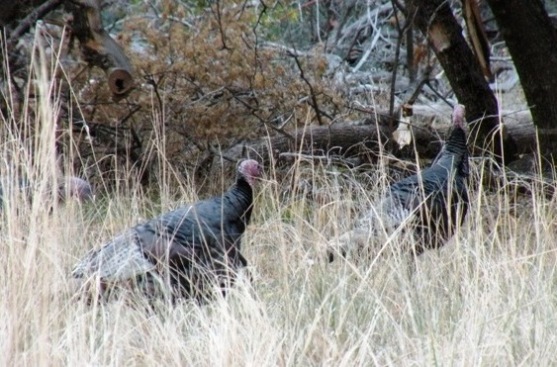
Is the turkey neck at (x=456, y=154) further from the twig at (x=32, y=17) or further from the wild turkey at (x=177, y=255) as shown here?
the twig at (x=32, y=17)

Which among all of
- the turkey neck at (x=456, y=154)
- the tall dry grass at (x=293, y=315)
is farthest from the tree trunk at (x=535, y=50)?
the tall dry grass at (x=293, y=315)

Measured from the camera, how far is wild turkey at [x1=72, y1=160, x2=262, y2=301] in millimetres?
4406

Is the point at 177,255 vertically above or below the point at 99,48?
below

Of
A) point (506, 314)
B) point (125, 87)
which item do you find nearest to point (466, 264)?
point (506, 314)

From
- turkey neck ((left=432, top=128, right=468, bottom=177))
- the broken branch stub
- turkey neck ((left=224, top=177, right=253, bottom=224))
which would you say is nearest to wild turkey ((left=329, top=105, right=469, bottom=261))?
turkey neck ((left=432, top=128, right=468, bottom=177))

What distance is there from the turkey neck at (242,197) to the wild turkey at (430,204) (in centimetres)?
52

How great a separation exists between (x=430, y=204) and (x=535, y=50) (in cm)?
155

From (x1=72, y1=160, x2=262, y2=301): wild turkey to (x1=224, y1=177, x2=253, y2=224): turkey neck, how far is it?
9cm

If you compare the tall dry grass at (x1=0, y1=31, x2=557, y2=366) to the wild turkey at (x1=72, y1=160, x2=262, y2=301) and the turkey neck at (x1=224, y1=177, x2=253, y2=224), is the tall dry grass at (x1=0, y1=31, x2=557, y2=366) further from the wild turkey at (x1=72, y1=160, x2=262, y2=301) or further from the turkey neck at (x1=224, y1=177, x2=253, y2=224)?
the turkey neck at (x1=224, y1=177, x2=253, y2=224)

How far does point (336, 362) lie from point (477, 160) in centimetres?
360

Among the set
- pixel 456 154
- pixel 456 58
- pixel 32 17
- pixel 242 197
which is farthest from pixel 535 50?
pixel 32 17

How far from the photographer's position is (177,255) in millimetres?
4633

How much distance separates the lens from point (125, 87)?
650 cm

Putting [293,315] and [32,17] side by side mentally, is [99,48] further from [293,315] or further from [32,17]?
[293,315]
